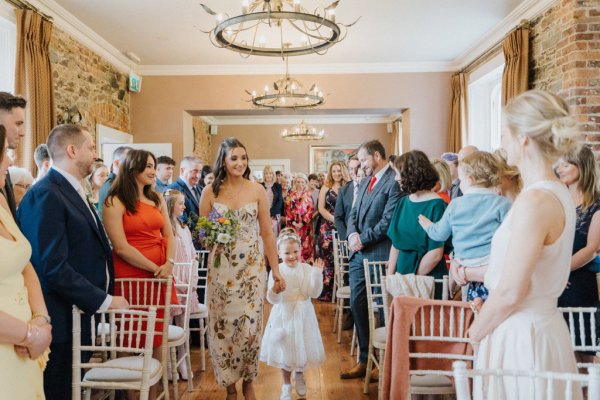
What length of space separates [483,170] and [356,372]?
193 cm

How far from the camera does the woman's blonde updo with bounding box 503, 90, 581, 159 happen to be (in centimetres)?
131

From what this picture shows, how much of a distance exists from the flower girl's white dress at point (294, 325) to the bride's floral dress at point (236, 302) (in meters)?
0.17

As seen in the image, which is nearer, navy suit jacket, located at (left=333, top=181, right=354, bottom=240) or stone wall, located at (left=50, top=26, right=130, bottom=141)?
navy suit jacket, located at (left=333, top=181, right=354, bottom=240)

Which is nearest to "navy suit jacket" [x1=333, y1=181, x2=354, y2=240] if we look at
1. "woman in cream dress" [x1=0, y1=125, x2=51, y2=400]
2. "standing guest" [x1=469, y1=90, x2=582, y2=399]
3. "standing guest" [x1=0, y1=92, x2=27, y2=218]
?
"standing guest" [x1=0, y1=92, x2=27, y2=218]

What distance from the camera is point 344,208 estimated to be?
5059 mm

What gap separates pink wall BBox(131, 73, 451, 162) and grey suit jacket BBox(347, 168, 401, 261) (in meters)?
4.26

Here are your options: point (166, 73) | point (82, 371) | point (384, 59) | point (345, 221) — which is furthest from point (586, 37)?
point (166, 73)

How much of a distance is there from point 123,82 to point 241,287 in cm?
548

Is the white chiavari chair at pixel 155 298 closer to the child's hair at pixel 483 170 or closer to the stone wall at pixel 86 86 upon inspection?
the child's hair at pixel 483 170

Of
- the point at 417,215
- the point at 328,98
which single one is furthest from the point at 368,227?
the point at 328,98

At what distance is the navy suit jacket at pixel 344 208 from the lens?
16.2 ft

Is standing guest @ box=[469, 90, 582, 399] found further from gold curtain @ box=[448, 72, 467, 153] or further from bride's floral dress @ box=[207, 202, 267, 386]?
gold curtain @ box=[448, 72, 467, 153]

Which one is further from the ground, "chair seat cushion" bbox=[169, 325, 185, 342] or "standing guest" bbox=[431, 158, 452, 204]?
"standing guest" bbox=[431, 158, 452, 204]

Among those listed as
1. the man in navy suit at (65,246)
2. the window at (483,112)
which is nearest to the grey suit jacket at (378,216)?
the man in navy suit at (65,246)
